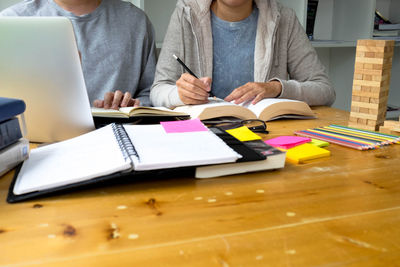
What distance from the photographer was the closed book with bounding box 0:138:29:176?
2.21 feet

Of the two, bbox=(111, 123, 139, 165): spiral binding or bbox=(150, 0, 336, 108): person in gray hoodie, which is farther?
bbox=(150, 0, 336, 108): person in gray hoodie

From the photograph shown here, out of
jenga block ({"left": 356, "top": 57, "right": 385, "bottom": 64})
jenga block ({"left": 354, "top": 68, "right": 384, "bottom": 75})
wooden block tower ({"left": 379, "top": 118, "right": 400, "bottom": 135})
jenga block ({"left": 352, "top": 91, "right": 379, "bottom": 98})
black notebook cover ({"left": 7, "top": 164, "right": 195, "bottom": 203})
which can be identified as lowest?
black notebook cover ({"left": 7, "top": 164, "right": 195, "bottom": 203})

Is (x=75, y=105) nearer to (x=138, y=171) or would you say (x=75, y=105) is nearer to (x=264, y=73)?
(x=138, y=171)

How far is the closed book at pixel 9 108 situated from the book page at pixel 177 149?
20 centimetres

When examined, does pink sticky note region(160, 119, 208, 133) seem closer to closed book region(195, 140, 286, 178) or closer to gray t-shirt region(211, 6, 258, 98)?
closed book region(195, 140, 286, 178)

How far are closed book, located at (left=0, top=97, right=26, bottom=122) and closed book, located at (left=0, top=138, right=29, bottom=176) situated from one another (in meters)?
0.06

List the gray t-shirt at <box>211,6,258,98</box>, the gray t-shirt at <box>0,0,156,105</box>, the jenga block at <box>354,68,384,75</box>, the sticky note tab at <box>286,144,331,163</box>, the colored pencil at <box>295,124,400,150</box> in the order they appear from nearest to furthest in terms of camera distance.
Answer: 1. the sticky note tab at <box>286,144,331,163</box>
2. the colored pencil at <box>295,124,400,150</box>
3. the jenga block at <box>354,68,384,75</box>
4. the gray t-shirt at <box>0,0,156,105</box>
5. the gray t-shirt at <box>211,6,258,98</box>

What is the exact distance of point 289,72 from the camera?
1743 mm

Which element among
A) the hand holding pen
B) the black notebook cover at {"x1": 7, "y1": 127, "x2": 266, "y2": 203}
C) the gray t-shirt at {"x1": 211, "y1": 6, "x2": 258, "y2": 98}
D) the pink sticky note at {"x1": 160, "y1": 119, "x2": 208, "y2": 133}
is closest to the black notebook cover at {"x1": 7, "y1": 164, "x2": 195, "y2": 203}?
the black notebook cover at {"x1": 7, "y1": 127, "x2": 266, "y2": 203}

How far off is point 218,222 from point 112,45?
1269 mm

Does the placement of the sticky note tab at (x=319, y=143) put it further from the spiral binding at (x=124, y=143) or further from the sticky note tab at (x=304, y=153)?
the spiral binding at (x=124, y=143)

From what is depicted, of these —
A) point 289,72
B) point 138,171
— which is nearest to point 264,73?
point 289,72

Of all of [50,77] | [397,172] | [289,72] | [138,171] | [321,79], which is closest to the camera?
[138,171]

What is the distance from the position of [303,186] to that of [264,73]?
1.04 meters
